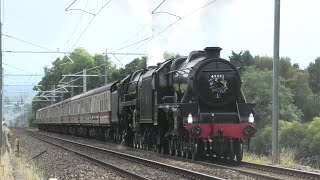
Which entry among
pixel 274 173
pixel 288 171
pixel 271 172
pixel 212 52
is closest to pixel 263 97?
pixel 212 52

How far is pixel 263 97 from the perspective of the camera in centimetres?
5197

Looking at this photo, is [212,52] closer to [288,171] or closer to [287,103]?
[288,171]

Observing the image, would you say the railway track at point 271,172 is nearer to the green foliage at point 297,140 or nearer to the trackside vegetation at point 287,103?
the trackside vegetation at point 287,103

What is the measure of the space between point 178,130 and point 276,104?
3.39 m

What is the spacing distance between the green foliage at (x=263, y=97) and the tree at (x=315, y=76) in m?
27.3

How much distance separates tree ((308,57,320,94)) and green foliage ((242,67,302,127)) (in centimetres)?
2733

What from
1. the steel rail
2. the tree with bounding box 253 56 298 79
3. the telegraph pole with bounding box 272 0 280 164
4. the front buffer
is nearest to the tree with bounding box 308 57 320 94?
the tree with bounding box 253 56 298 79

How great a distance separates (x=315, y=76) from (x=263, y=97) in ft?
114

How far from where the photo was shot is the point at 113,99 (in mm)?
29594

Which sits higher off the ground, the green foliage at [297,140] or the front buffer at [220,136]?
the front buffer at [220,136]

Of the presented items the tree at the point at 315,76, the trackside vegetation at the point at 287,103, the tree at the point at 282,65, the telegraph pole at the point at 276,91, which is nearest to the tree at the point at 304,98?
the trackside vegetation at the point at 287,103

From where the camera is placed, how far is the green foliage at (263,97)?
5081 centimetres

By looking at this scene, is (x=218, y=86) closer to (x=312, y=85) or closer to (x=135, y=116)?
(x=135, y=116)

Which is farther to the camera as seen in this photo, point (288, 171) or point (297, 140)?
point (297, 140)
